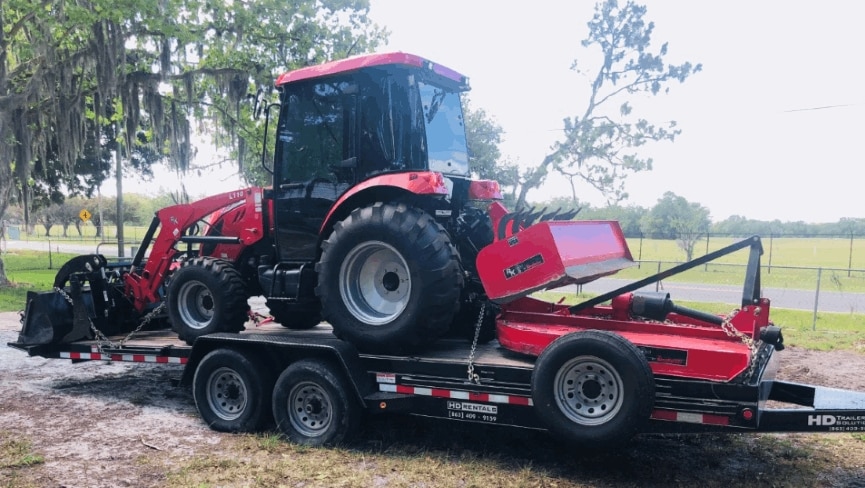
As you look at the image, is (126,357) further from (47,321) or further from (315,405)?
(315,405)

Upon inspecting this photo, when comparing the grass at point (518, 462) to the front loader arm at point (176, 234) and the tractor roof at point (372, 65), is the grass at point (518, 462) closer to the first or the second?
the front loader arm at point (176, 234)

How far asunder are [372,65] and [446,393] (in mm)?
2843

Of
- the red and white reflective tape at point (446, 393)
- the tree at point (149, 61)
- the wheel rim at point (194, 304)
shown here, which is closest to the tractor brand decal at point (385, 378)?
the red and white reflective tape at point (446, 393)

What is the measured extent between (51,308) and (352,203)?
3931 mm

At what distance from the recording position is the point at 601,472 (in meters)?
5.05

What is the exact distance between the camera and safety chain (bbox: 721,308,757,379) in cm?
442

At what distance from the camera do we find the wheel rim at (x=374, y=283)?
5.56m

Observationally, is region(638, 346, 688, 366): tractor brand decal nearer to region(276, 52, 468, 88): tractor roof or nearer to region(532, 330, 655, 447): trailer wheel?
region(532, 330, 655, 447): trailer wheel

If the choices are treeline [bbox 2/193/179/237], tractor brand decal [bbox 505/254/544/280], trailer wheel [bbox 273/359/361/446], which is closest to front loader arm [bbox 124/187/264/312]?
trailer wheel [bbox 273/359/361/446]

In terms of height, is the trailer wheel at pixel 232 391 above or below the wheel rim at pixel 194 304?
below

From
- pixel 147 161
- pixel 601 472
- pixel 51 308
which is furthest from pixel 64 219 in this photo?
pixel 601 472

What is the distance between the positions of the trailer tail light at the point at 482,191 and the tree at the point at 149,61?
10720 mm

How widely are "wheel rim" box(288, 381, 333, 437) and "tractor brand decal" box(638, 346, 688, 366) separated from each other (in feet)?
8.62

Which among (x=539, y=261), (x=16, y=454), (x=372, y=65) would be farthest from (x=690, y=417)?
(x=16, y=454)
